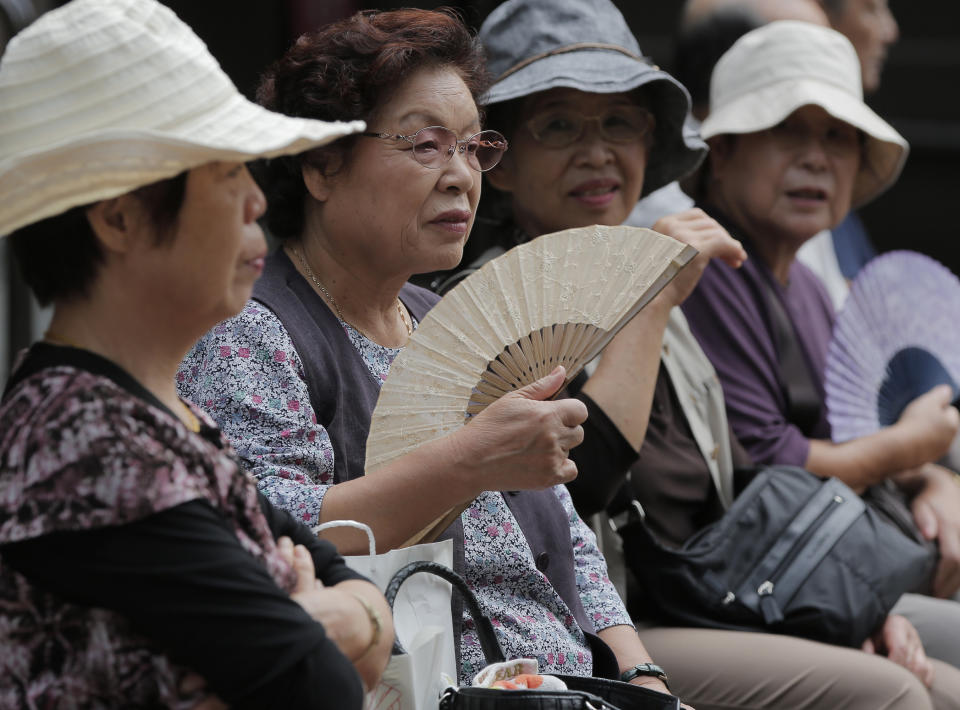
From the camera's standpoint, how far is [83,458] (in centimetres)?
143

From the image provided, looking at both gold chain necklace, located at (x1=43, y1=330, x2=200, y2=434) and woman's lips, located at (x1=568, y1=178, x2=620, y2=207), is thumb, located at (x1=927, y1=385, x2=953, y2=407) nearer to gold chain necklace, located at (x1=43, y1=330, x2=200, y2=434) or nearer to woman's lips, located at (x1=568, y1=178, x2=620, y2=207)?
woman's lips, located at (x1=568, y1=178, x2=620, y2=207)

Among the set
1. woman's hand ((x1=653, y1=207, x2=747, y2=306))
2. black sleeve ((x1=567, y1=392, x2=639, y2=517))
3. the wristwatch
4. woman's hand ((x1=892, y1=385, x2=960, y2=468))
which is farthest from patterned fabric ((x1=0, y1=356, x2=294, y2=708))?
woman's hand ((x1=892, y1=385, x2=960, y2=468))

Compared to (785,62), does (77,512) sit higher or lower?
higher

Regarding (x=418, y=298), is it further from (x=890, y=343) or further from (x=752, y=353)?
(x=890, y=343)

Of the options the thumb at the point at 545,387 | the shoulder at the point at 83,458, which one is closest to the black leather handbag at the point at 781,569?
the thumb at the point at 545,387

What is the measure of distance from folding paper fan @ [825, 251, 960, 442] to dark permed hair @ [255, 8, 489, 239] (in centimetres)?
164

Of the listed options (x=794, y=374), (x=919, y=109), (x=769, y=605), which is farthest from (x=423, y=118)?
(x=919, y=109)

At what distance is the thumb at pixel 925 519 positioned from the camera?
3.72 m

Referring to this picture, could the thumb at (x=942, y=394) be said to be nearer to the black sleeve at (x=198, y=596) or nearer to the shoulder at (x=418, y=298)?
the shoulder at (x=418, y=298)

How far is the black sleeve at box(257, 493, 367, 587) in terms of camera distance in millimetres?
1753

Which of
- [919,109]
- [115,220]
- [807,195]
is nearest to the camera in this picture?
[115,220]

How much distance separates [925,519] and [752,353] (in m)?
0.72

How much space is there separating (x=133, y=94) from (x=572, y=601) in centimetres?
145

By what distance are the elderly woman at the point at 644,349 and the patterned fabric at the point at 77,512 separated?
1476 millimetres
